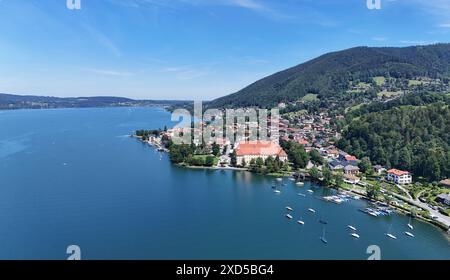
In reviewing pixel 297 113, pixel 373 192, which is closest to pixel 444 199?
pixel 373 192

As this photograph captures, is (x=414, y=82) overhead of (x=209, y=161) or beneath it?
overhead

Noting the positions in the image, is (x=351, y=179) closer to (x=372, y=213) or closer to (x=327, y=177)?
(x=327, y=177)

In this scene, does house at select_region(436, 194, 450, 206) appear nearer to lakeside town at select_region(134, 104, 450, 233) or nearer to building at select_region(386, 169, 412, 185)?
lakeside town at select_region(134, 104, 450, 233)

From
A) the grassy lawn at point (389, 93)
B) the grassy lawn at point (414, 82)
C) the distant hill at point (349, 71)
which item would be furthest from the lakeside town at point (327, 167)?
the distant hill at point (349, 71)

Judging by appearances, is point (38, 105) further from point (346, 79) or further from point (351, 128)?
point (351, 128)

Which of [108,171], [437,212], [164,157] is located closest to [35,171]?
[108,171]

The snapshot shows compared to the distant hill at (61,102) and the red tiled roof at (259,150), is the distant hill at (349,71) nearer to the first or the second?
the red tiled roof at (259,150)
